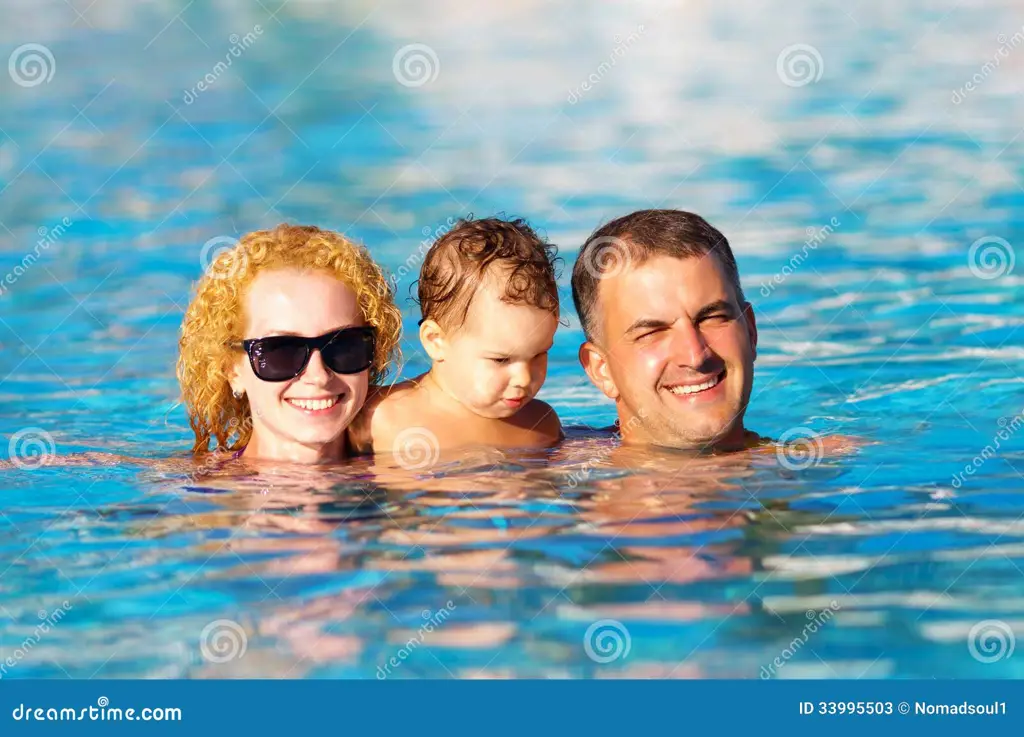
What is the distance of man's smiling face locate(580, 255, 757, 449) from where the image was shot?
5703 millimetres

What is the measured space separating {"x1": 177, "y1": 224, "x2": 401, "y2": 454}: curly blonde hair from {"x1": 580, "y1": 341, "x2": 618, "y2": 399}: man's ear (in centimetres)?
81

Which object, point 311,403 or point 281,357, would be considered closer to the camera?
point 281,357

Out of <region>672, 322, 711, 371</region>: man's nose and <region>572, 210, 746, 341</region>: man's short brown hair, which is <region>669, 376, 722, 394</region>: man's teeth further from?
<region>572, 210, 746, 341</region>: man's short brown hair

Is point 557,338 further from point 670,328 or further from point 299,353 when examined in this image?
point 299,353

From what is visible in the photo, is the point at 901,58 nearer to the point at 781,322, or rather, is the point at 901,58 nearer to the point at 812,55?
the point at 812,55

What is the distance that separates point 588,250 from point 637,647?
2.27 meters

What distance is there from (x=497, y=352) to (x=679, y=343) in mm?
746

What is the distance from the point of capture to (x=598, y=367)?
6.04m

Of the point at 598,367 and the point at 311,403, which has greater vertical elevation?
the point at 598,367

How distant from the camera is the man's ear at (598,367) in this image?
19.7ft

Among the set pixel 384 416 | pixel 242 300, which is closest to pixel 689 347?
pixel 384 416

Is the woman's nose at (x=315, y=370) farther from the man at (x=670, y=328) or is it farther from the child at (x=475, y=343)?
the man at (x=670, y=328)

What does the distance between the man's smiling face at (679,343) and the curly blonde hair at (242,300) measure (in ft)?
3.10
